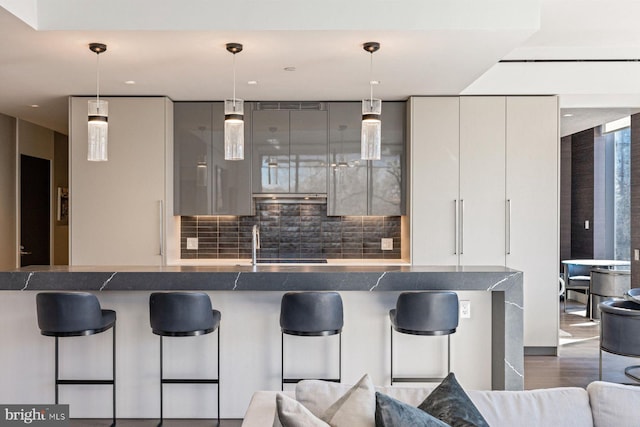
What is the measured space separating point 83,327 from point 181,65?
6.98 feet

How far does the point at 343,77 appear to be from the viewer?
4.75 meters

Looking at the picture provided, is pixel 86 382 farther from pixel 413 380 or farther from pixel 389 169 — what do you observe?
pixel 389 169

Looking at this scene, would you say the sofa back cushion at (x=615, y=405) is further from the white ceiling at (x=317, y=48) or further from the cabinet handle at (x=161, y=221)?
the cabinet handle at (x=161, y=221)

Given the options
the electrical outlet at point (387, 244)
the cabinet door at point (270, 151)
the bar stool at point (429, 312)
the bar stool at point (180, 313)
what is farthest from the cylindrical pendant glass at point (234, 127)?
the electrical outlet at point (387, 244)

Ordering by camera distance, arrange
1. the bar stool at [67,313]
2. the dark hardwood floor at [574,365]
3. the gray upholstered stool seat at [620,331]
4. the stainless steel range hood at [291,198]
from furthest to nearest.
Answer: the stainless steel range hood at [291,198]
the dark hardwood floor at [574,365]
the gray upholstered stool seat at [620,331]
the bar stool at [67,313]

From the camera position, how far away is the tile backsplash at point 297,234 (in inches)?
249

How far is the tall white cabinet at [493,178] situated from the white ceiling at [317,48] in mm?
227

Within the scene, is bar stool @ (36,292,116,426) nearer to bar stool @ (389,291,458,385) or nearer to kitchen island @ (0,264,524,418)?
kitchen island @ (0,264,524,418)

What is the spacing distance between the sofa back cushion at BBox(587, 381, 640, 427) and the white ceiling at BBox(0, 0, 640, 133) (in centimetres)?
232

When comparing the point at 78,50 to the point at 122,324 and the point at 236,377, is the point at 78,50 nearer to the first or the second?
the point at 122,324

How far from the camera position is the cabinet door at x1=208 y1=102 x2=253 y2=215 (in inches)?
231

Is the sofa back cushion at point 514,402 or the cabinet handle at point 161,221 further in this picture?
the cabinet handle at point 161,221

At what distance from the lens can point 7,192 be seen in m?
6.57

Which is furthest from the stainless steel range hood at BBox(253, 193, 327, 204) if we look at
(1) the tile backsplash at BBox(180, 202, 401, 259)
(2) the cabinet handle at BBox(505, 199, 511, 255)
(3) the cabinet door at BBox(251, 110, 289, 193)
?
(2) the cabinet handle at BBox(505, 199, 511, 255)
